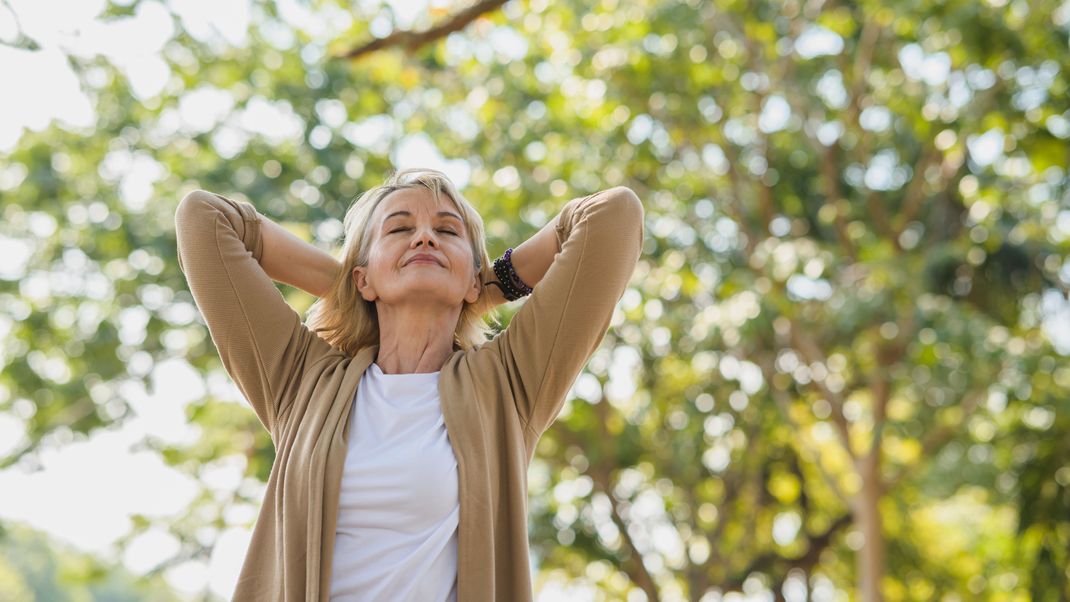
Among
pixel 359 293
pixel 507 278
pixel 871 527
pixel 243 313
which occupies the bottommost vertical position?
pixel 871 527

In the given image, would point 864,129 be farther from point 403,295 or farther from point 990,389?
point 403,295

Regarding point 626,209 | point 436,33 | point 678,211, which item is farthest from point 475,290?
point 678,211

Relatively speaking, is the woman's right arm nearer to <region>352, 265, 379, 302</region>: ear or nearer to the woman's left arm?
<region>352, 265, 379, 302</region>: ear

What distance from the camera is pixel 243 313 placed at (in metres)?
2.17

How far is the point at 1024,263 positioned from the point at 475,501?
23.5 feet

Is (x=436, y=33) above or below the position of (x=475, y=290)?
above

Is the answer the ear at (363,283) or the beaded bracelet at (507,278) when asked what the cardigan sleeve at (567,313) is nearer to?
the beaded bracelet at (507,278)

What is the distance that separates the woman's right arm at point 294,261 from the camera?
2328 millimetres

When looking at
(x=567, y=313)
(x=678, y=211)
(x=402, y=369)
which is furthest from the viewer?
(x=678, y=211)

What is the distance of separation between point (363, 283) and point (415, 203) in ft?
0.59

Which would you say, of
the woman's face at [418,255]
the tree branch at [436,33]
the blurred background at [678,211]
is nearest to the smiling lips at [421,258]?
the woman's face at [418,255]

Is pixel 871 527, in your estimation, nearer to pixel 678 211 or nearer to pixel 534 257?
pixel 678 211

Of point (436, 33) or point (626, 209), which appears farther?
point (436, 33)

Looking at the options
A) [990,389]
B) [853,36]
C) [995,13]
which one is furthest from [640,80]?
[990,389]
